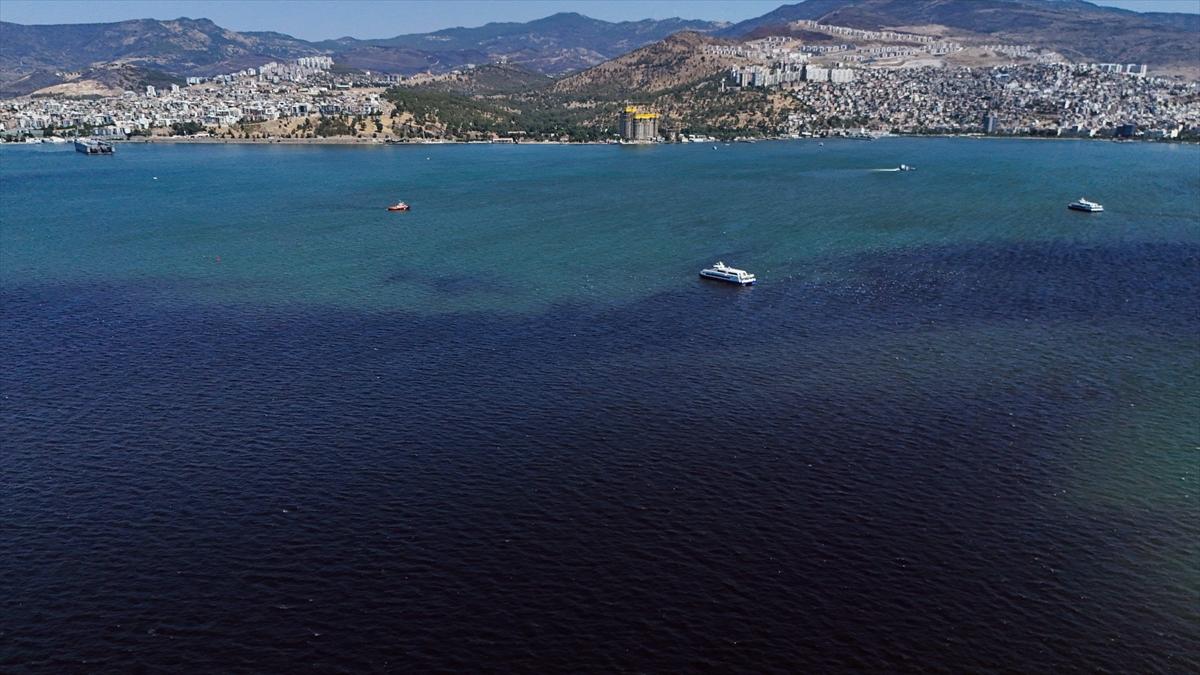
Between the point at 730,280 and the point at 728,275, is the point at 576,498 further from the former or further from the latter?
the point at 728,275

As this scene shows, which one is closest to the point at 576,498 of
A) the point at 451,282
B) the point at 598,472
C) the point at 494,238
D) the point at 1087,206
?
the point at 598,472

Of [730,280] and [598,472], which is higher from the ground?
[730,280]

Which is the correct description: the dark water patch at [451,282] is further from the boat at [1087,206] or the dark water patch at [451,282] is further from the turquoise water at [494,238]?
the boat at [1087,206]

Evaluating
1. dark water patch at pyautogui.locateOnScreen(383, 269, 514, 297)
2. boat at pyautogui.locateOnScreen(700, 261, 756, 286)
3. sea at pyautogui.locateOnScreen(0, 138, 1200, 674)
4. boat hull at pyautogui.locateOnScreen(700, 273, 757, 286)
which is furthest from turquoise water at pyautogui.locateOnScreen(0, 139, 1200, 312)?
boat hull at pyautogui.locateOnScreen(700, 273, 757, 286)

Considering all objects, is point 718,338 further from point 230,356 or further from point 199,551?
point 199,551

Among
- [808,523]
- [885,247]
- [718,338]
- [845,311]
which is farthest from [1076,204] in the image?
[808,523]

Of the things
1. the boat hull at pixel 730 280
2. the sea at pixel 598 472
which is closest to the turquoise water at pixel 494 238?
the sea at pixel 598 472

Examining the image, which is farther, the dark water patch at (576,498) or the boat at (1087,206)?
the boat at (1087,206)
